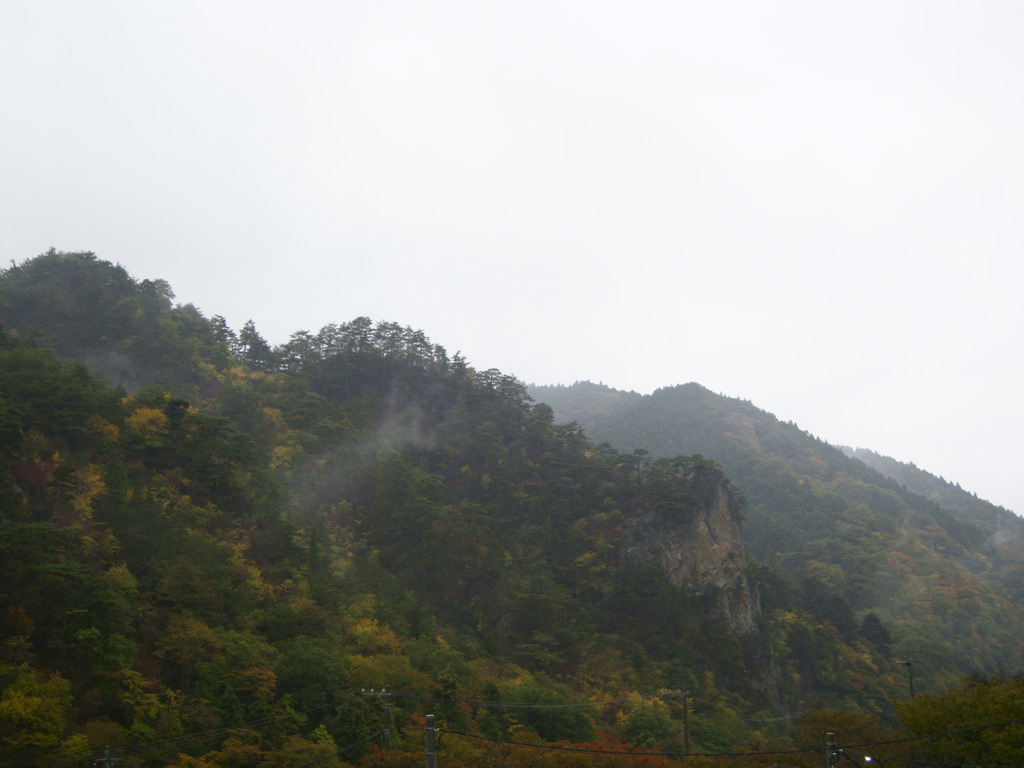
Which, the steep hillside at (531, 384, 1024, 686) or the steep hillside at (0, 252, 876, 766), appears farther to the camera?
the steep hillside at (531, 384, 1024, 686)

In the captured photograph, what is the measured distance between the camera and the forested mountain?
26281 mm

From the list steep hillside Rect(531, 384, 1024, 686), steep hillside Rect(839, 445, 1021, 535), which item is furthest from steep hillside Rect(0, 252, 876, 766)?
steep hillside Rect(839, 445, 1021, 535)

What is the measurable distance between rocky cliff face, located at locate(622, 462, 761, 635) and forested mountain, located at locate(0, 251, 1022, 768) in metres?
0.27

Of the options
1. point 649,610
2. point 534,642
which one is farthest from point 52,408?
point 649,610

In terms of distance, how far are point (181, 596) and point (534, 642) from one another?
979 inches

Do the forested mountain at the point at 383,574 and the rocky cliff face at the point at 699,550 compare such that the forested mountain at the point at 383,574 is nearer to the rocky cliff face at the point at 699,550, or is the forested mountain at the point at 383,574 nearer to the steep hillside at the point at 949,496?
the rocky cliff face at the point at 699,550

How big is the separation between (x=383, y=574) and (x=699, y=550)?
1148 inches

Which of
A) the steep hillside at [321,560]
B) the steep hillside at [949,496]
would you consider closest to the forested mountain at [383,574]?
the steep hillside at [321,560]

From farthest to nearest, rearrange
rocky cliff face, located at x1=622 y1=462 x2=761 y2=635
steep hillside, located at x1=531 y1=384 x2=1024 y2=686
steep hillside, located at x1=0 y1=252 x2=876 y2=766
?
steep hillside, located at x1=531 y1=384 x2=1024 y2=686
rocky cliff face, located at x1=622 y1=462 x2=761 y2=635
steep hillside, located at x1=0 y1=252 x2=876 y2=766

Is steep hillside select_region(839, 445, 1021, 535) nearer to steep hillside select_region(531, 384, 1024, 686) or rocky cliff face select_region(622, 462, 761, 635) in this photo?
steep hillside select_region(531, 384, 1024, 686)

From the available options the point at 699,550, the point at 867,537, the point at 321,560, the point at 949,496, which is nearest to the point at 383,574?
the point at 321,560

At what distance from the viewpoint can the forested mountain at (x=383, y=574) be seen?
86.2ft

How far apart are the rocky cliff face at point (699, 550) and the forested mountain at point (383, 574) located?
0.87 ft

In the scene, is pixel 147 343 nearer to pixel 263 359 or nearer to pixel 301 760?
pixel 263 359
